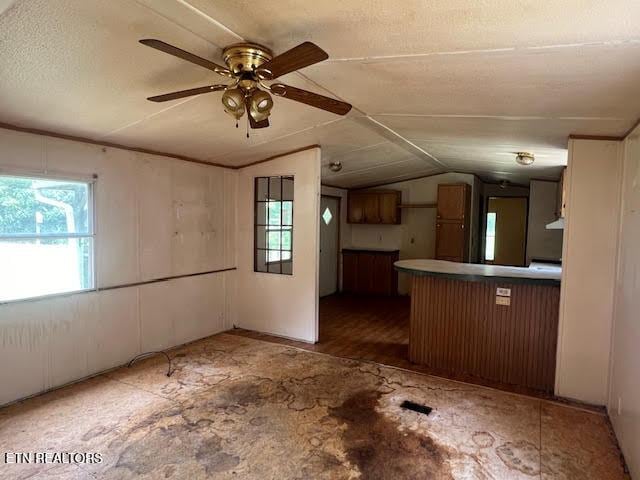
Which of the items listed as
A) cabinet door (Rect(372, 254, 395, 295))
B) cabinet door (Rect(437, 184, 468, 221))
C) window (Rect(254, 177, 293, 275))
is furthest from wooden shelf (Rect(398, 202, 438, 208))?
window (Rect(254, 177, 293, 275))

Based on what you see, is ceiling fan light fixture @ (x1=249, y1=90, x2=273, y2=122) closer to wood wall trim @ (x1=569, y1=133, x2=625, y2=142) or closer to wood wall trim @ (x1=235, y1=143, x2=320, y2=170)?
wood wall trim @ (x1=235, y1=143, x2=320, y2=170)

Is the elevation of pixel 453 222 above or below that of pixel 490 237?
above

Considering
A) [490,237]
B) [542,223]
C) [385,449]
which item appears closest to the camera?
[385,449]

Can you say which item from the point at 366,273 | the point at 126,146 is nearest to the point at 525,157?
the point at 366,273

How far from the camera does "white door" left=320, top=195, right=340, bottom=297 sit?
23.5ft

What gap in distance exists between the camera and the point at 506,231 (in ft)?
26.6

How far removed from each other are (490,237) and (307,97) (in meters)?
7.28

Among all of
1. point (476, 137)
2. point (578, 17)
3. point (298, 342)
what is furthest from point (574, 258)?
point (298, 342)

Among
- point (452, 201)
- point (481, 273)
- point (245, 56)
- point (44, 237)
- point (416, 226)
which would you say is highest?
point (245, 56)

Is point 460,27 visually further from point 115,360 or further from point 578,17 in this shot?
point 115,360

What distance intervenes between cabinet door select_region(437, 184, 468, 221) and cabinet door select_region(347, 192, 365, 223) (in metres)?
1.47

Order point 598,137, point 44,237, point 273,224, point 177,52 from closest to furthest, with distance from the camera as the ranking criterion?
point 177,52
point 598,137
point 44,237
point 273,224

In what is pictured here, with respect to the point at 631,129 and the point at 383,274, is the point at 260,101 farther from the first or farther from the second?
the point at 383,274

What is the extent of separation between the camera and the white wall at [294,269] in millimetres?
4473
